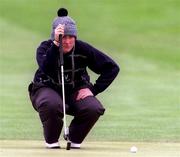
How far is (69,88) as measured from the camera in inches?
327

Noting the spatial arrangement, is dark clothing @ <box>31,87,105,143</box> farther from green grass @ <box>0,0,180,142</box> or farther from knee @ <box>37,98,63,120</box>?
green grass @ <box>0,0,180,142</box>

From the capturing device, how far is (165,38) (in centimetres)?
3094

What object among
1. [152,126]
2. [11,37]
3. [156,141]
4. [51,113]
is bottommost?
[11,37]

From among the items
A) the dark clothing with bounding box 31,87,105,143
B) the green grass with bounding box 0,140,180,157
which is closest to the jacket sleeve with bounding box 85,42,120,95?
the dark clothing with bounding box 31,87,105,143

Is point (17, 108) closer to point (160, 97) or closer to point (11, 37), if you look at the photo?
point (160, 97)

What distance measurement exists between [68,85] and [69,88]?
A: 0.15 ft

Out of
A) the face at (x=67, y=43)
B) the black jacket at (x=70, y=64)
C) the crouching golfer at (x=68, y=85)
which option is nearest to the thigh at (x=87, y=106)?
the crouching golfer at (x=68, y=85)

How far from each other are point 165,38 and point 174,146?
22344 mm

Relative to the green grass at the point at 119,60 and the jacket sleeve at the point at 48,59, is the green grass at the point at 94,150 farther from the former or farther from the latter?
the green grass at the point at 119,60

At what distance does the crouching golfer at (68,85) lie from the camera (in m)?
8.07

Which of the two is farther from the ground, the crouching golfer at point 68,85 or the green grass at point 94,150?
the crouching golfer at point 68,85

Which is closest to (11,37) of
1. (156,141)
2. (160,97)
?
(160,97)

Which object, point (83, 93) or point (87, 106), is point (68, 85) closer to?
point (83, 93)

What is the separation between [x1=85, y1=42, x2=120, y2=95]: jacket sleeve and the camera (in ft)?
27.5
